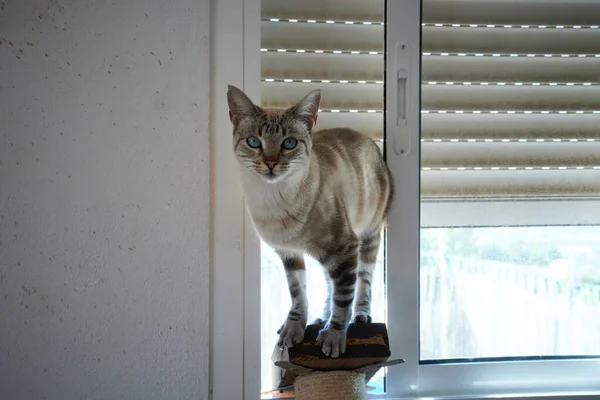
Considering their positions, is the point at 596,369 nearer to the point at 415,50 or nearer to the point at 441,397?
the point at 441,397

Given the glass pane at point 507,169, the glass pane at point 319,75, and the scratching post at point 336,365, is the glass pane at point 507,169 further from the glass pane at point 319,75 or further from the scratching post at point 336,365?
the scratching post at point 336,365

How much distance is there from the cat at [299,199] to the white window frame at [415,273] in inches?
10.0

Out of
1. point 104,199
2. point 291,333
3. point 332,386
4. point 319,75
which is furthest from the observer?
point 319,75

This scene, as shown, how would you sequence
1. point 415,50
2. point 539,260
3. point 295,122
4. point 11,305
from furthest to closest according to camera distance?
point 539,260
point 415,50
point 11,305
point 295,122

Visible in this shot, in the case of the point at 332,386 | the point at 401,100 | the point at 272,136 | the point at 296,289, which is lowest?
the point at 332,386

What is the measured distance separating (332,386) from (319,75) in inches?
39.1

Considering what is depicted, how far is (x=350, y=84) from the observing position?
189 cm

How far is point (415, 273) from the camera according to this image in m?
1.91

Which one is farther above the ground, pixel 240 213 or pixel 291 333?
pixel 240 213

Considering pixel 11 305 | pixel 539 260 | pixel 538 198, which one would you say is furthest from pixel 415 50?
pixel 11 305

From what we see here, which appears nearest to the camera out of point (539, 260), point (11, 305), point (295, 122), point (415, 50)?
point (295, 122)

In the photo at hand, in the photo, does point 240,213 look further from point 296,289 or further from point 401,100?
point 401,100

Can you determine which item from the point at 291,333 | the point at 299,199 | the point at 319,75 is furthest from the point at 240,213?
the point at 319,75

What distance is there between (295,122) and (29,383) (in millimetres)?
1140
